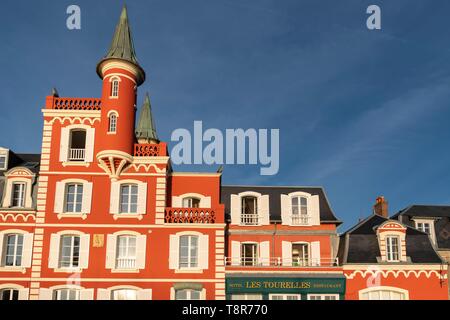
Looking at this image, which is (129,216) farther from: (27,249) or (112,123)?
(27,249)

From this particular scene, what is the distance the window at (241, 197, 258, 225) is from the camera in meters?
33.2

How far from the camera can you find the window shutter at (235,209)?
33.0 metres

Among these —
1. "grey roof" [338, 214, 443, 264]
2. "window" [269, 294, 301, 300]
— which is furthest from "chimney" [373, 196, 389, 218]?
"window" [269, 294, 301, 300]

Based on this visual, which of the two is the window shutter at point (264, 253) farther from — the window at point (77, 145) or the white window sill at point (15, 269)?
the white window sill at point (15, 269)

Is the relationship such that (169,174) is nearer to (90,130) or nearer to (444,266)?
(90,130)

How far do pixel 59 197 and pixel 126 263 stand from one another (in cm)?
567

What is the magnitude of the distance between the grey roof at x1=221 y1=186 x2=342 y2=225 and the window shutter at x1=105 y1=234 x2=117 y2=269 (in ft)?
26.0

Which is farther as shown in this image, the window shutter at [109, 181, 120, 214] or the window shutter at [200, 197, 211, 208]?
the window shutter at [200, 197, 211, 208]

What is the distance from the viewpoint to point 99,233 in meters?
29.3

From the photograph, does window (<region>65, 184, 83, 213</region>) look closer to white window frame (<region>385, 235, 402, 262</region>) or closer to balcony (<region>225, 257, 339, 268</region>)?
balcony (<region>225, 257, 339, 268</region>)

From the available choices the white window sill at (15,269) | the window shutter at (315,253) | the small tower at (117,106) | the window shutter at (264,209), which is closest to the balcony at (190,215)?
the small tower at (117,106)

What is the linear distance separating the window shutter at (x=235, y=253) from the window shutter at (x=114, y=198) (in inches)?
314
